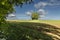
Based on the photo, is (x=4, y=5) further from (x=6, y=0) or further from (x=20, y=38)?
(x=20, y=38)

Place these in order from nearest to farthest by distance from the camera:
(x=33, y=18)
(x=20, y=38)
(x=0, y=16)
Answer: (x=0, y=16) → (x=20, y=38) → (x=33, y=18)

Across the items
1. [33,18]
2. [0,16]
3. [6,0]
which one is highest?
[6,0]

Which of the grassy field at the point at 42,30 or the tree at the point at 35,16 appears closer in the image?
the grassy field at the point at 42,30

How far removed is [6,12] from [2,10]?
0.24m

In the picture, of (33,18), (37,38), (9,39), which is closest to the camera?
(9,39)

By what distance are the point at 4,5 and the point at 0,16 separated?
58 centimetres

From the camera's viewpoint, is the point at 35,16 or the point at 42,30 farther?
the point at 35,16

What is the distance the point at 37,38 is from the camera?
1686cm

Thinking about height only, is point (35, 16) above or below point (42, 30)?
below

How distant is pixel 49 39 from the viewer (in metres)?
17.2

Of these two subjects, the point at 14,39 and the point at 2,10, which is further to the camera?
the point at 14,39

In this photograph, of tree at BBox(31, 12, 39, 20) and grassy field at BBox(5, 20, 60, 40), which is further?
tree at BBox(31, 12, 39, 20)

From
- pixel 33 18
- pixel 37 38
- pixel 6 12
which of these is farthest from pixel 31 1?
pixel 33 18

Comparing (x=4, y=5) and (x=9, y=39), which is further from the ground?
(x=4, y=5)
